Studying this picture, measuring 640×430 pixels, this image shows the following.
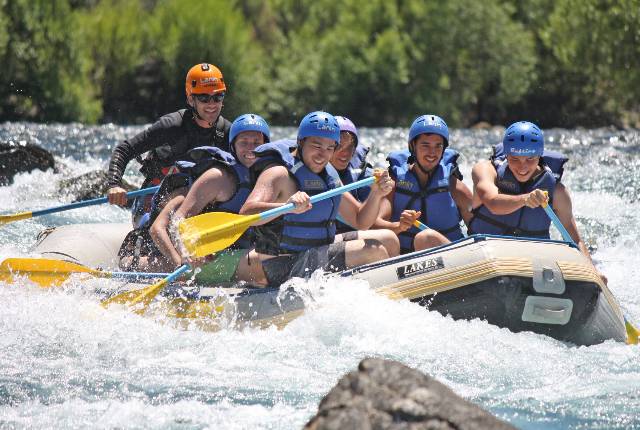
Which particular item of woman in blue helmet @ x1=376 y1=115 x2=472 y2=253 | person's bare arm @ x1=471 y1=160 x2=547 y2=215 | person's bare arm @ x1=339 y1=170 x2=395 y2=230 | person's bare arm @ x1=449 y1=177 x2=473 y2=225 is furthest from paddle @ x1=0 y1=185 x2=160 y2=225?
person's bare arm @ x1=471 y1=160 x2=547 y2=215

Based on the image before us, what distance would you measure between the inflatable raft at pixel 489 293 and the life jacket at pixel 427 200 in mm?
730

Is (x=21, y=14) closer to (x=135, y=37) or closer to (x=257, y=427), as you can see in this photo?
(x=135, y=37)

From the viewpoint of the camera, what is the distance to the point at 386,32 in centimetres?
3111

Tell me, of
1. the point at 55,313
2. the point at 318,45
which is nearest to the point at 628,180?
the point at 55,313

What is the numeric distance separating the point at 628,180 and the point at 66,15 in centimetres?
1745

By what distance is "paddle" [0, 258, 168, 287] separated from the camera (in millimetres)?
6684

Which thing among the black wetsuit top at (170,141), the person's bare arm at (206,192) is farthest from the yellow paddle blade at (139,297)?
the black wetsuit top at (170,141)

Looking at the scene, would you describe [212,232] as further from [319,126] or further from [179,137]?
[179,137]

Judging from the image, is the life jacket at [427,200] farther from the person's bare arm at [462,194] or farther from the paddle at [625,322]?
the paddle at [625,322]

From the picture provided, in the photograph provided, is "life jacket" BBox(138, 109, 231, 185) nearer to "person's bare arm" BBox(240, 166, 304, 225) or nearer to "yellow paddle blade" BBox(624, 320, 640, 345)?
"person's bare arm" BBox(240, 166, 304, 225)

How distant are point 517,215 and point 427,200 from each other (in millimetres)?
632

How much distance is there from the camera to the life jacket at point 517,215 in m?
6.81

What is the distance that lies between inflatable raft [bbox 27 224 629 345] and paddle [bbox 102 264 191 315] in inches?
5.1

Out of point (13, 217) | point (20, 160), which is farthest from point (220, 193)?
point (20, 160)
